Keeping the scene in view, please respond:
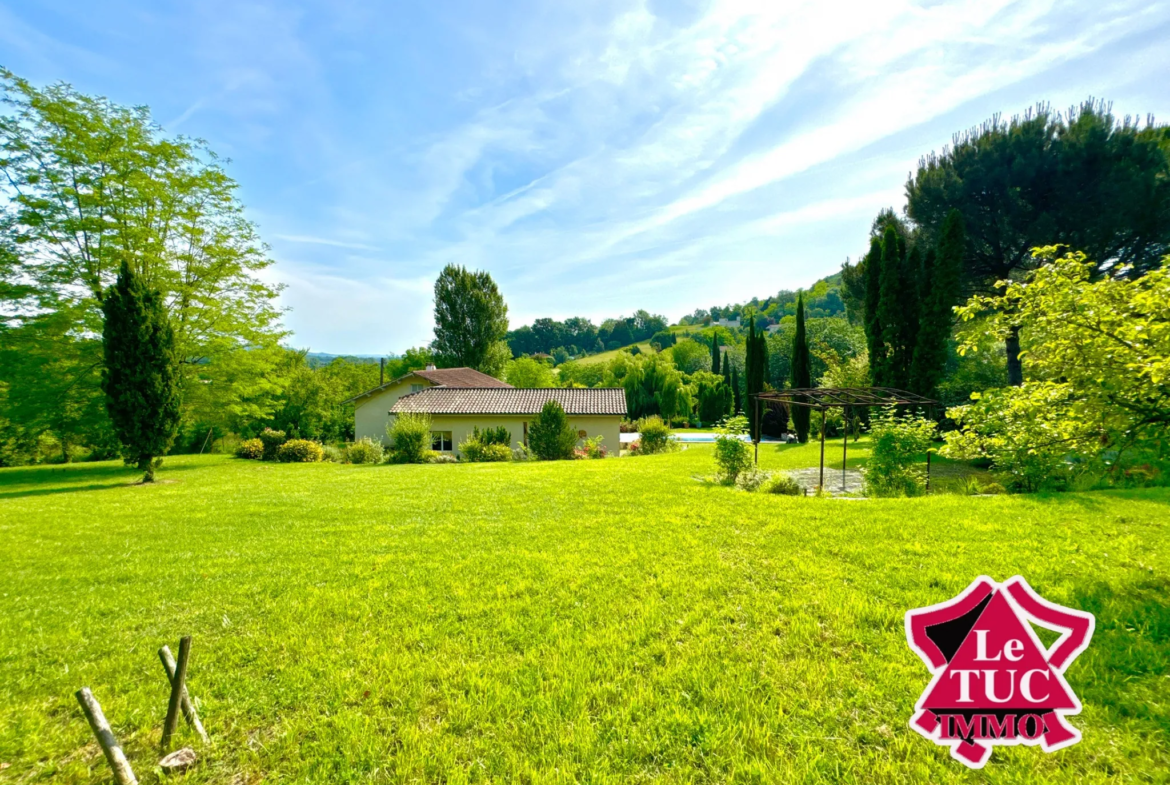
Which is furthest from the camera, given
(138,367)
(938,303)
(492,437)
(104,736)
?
(492,437)

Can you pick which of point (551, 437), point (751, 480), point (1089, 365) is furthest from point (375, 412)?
point (1089, 365)

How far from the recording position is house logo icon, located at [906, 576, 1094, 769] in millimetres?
2148

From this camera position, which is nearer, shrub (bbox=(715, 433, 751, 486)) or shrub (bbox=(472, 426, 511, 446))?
shrub (bbox=(715, 433, 751, 486))

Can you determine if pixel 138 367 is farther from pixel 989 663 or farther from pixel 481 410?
pixel 989 663

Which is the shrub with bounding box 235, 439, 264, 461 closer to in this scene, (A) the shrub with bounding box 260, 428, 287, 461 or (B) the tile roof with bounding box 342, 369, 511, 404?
(A) the shrub with bounding box 260, 428, 287, 461

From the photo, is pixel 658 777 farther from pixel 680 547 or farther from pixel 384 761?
pixel 680 547

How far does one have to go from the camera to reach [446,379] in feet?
95.0

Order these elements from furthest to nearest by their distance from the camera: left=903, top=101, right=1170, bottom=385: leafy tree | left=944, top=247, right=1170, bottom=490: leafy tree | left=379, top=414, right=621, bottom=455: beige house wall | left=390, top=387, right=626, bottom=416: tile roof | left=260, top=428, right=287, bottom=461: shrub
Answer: left=390, top=387, right=626, bottom=416: tile roof
left=379, top=414, right=621, bottom=455: beige house wall
left=260, top=428, right=287, bottom=461: shrub
left=903, top=101, right=1170, bottom=385: leafy tree
left=944, top=247, right=1170, bottom=490: leafy tree

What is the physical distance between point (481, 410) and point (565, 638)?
64.2 ft

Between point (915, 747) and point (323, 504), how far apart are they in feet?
32.1

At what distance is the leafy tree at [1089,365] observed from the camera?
3.89m

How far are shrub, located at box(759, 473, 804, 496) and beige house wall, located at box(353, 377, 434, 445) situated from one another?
69.8ft

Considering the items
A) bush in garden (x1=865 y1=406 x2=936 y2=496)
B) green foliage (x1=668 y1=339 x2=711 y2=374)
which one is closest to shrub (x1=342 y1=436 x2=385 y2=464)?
bush in garden (x1=865 y1=406 x2=936 y2=496)

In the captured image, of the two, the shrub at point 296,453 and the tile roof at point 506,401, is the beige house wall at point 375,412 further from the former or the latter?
the shrub at point 296,453
